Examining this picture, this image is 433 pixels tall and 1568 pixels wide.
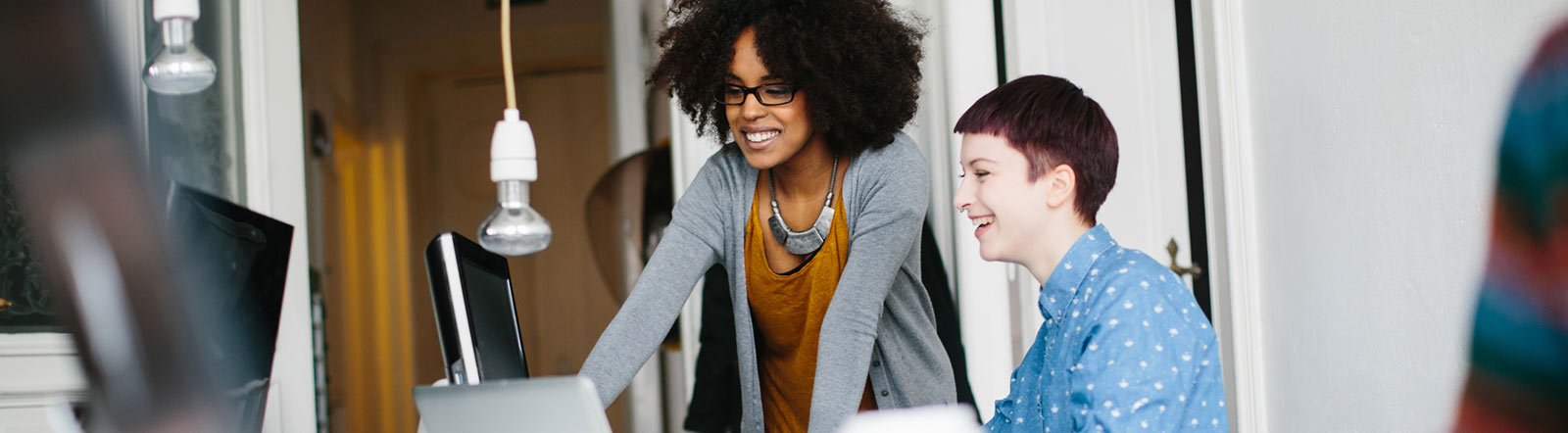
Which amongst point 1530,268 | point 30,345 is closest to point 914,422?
point 1530,268

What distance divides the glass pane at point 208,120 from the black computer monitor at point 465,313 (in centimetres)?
152

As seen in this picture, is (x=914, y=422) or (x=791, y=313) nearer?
(x=914, y=422)

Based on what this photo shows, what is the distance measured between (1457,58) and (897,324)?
0.79m

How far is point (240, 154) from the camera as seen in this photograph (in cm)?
238

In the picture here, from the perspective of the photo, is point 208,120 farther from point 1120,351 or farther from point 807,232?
point 1120,351

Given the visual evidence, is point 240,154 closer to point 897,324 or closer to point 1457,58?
point 897,324

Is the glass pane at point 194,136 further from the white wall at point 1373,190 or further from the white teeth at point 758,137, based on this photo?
the white wall at point 1373,190

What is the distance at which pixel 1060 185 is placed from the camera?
47.6 inches

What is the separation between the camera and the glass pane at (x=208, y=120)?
223 cm

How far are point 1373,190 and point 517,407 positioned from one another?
4.21 ft

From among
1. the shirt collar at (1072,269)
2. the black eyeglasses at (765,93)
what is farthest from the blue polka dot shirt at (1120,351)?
the black eyeglasses at (765,93)

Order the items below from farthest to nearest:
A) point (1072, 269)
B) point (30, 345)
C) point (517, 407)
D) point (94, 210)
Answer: point (30, 345) → point (1072, 269) → point (517, 407) → point (94, 210)

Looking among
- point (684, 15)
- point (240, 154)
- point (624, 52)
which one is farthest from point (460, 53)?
point (684, 15)

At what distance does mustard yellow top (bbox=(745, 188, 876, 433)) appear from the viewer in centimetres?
158
